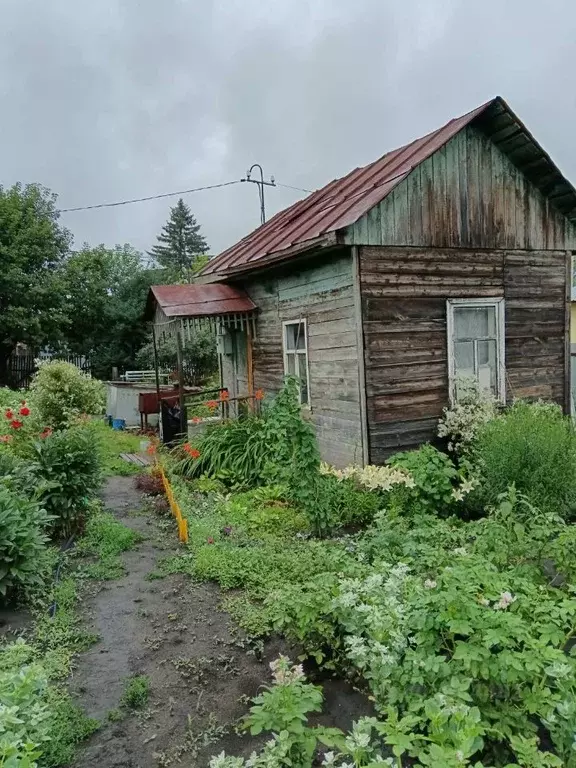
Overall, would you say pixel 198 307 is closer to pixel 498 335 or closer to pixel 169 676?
pixel 498 335

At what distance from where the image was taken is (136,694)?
9.99 ft

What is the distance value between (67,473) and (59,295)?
15523 mm

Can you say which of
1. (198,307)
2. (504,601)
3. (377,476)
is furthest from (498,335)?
(504,601)

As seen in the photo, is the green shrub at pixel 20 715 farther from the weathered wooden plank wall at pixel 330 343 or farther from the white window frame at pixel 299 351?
the white window frame at pixel 299 351

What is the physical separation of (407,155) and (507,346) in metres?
3.06

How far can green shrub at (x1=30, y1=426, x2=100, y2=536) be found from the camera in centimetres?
570

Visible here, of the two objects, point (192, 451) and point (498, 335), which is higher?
point (498, 335)

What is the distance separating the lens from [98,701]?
3.05 m

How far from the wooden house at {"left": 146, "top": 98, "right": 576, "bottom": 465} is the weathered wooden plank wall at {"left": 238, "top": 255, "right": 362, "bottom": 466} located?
3 cm

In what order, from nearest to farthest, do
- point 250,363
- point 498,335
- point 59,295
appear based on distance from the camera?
point 498,335 < point 250,363 < point 59,295

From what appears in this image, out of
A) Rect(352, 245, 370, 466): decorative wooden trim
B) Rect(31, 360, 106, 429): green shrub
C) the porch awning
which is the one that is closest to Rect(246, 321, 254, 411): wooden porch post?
the porch awning

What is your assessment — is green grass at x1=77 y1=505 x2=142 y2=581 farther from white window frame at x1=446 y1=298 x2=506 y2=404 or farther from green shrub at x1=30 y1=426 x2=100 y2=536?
white window frame at x1=446 y1=298 x2=506 y2=404

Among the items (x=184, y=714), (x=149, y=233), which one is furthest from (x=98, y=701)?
(x=149, y=233)

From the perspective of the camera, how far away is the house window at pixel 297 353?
25.8 feet
